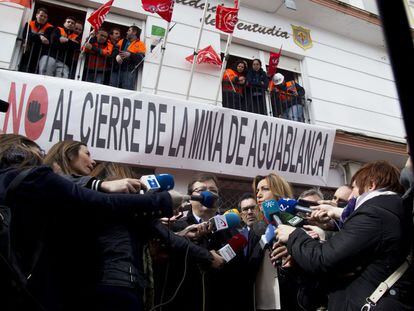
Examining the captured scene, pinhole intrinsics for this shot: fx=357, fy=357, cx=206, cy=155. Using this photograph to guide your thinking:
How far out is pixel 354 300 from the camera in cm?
175

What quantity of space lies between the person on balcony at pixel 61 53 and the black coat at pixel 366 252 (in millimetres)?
5101

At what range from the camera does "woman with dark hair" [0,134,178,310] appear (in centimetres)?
155

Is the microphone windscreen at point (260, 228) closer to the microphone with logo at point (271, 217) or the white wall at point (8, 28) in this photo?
the microphone with logo at point (271, 217)

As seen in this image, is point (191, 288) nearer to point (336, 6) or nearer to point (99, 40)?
point (99, 40)

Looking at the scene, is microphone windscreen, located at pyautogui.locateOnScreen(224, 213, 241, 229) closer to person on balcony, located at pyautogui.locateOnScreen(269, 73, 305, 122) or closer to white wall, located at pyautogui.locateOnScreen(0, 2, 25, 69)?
white wall, located at pyautogui.locateOnScreen(0, 2, 25, 69)

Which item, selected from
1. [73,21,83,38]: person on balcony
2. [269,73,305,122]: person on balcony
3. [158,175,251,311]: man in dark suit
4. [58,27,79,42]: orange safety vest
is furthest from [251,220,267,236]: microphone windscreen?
[73,21,83,38]: person on balcony

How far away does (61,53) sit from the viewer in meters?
5.74

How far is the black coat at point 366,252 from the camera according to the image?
174 centimetres

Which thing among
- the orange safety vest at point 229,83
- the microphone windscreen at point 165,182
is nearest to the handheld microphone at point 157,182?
the microphone windscreen at point 165,182

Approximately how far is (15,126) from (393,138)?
7.16 m

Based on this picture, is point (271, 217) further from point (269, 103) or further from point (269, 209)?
point (269, 103)

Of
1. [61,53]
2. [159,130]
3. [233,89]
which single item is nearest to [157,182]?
[159,130]

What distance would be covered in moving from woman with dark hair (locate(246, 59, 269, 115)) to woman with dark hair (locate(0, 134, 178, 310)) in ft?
17.2

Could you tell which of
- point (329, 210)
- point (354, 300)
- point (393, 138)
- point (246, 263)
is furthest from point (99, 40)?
point (393, 138)
